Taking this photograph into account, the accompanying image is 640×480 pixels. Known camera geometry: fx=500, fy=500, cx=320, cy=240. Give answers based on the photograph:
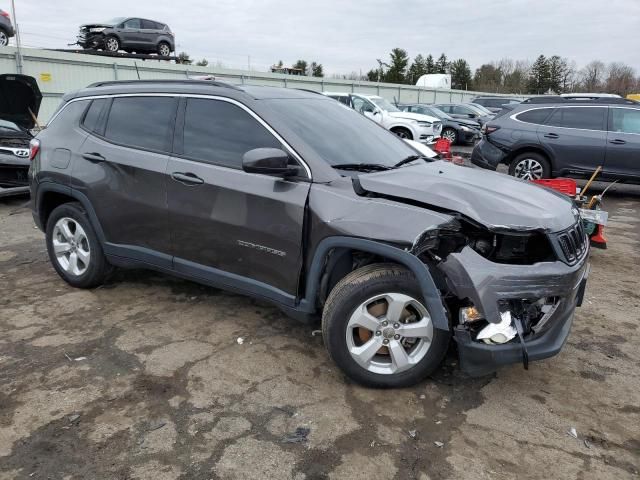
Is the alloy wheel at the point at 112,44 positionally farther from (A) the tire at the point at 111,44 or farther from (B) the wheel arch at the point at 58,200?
(B) the wheel arch at the point at 58,200

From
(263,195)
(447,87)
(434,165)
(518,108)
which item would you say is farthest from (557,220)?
(447,87)

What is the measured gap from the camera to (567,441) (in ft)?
8.68

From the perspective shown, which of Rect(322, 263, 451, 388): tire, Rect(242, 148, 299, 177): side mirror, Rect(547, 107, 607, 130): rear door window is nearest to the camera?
Rect(322, 263, 451, 388): tire

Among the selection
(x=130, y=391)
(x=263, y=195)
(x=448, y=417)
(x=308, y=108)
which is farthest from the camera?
(x=308, y=108)

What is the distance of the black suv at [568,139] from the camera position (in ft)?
30.0

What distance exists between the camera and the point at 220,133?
354 cm

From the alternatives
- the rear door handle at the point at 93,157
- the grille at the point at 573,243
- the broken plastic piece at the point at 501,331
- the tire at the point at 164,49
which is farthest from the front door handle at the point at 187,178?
the tire at the point at 164,49

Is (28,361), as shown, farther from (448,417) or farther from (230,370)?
(448,417)

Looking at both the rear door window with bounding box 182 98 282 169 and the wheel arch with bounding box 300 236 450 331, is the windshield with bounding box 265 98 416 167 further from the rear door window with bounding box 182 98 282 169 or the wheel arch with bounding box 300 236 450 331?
the wheel arch with bounding box 300 236 450 331

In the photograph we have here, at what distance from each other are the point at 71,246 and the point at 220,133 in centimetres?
198

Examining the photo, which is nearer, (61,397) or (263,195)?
(61,397)

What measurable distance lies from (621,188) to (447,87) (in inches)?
1281

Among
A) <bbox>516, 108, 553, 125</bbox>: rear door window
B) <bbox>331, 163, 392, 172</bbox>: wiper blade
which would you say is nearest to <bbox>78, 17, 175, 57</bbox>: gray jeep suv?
<bbox>516, 108, 553, 125</bbox>: rear door window

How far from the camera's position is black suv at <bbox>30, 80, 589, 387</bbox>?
2.77 m
